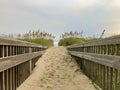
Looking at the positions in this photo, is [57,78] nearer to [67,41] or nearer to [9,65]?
[9,65]

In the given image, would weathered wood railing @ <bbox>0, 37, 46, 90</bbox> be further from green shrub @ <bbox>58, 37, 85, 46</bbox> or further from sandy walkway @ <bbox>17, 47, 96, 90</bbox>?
green shrub @ <bbox>58, 37, 85, 46</bbox>

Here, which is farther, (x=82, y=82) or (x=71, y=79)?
(x=71, y=79)

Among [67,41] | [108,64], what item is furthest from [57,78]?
[67,41]

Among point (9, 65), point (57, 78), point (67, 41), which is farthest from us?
point (67, 41)

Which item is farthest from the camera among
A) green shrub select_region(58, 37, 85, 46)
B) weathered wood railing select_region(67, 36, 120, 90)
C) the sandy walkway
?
green shrub select_region(58, 37, 85, 46)

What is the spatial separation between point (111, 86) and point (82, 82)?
9.42 ft

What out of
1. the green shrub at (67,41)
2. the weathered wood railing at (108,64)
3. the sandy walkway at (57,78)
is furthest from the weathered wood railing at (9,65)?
the green shrub at (67,41)

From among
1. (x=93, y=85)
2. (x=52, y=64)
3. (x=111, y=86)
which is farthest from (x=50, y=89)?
(x=52, y=64)

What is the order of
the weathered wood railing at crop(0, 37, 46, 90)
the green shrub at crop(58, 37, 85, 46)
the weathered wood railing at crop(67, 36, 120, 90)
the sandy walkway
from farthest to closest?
the green shrub at crop(58, 37, 85, 46) → the sandy walkway → the weathered wood railing at crop(67, 36, 120, 90) → the weathered wood railing at crop(0, 37, 46, 90)

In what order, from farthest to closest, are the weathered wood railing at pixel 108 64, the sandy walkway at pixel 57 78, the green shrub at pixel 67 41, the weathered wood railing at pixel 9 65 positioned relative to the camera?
the green shrub at pixel 67 41, the sandy walkway at pixel 57 78, the weathered wood railing at pixel 108 64, the weathered wood railing at pixel 9 65

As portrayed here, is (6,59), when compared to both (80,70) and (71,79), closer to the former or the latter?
(71,79)

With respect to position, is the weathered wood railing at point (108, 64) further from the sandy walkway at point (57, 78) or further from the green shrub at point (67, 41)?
the green shrub at point (67, 41)

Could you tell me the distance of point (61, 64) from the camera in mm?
12578

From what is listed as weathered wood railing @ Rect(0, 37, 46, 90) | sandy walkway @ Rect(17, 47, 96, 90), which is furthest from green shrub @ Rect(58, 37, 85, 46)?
weathered wood railing @ Rect(0, 37, 46, 90)
